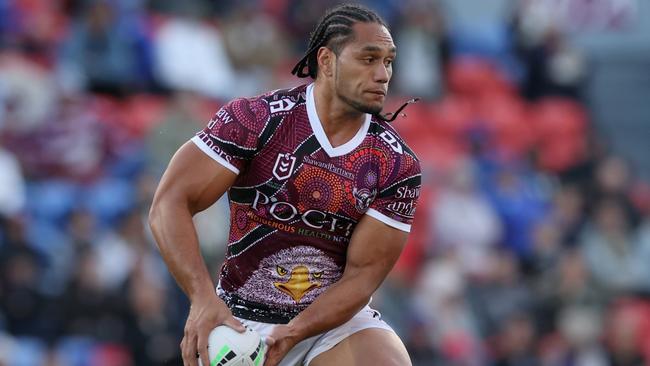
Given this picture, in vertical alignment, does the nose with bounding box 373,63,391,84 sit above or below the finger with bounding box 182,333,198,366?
above

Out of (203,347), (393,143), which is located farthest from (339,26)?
(203,347)

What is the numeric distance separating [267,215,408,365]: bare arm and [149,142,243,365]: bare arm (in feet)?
1.08

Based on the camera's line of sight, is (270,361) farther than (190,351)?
Yes

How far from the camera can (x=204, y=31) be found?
12.5 meters

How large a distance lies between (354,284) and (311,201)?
384 millimetres

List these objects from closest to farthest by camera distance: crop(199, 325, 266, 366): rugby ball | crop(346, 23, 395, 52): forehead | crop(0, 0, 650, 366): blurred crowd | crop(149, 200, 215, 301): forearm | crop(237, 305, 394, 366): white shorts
A: 1. crop(199, 325, 266, 366): rugby ball
2. crop(149, 200, 215, 301): forearm
3. crop(346, 23, 395, 52): forehead
4. crop(237, 305, 394, 366): white shorts
5. crop(0, 0, 650, 366): blurred crowd

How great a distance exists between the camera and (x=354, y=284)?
18.2 feet

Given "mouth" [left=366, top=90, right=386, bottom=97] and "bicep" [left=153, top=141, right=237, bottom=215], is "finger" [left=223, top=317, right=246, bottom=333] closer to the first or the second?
"bicep" [left=153, top=141, right=237, bottom=215]

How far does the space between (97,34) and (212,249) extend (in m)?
2.24

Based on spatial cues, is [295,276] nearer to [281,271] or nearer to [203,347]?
[281,271]

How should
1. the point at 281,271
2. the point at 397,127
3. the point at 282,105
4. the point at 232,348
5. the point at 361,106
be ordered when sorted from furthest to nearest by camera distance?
the point at 397,127 → the point at 281,271 → the point at 282,105 → the point at 361,106 → the point at 232,348

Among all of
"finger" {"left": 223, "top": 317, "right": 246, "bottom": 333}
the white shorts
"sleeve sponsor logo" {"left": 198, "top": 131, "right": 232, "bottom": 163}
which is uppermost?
"sleeve sponsor logo" {"left": 198, "top": 131, "right": 232, "bottom": 163}

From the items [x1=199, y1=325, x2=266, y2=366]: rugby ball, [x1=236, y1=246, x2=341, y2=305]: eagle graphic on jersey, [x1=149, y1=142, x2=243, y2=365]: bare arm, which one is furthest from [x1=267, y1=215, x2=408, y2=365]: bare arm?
[x1=149, y1=142, x2=243, y2=365]: bare arm

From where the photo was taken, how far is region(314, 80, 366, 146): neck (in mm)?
5562
